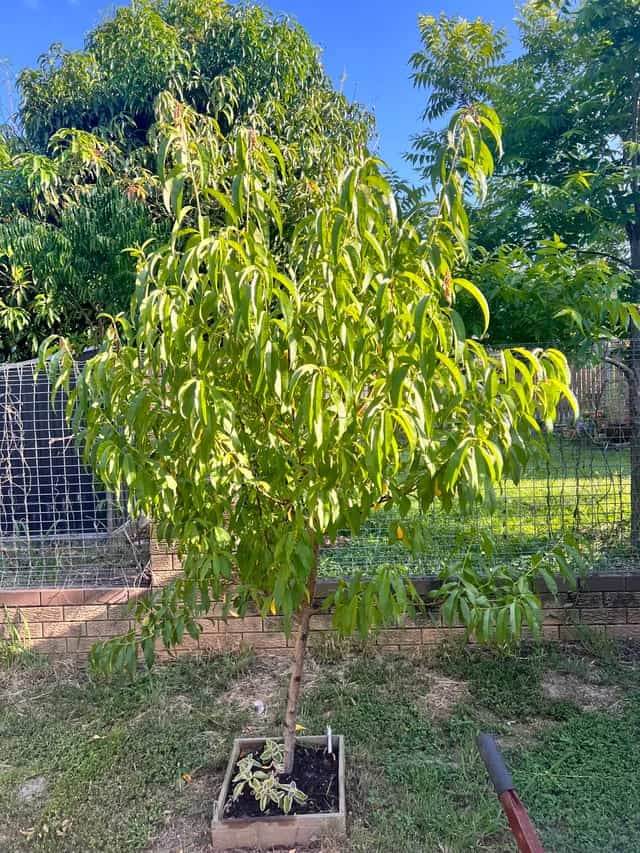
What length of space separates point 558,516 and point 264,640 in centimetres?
190

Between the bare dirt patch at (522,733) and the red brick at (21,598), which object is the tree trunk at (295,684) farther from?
the red brick at (21,598)

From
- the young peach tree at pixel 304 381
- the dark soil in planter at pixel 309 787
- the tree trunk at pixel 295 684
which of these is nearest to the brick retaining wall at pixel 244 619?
the dark soil in planter at pixel 309 787

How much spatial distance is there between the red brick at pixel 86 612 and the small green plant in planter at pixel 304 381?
1.88 m

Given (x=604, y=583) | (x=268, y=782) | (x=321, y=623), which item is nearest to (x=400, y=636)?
(x=321, y=623)

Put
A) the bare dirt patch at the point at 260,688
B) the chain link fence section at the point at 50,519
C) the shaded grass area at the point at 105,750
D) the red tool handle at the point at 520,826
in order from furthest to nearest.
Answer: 1. the chain link fence section at the point at 50,519
2. the bare dirt patch at the point at 260,688
3. the shaded grass area at the point at 105,750
4. the red tool handle at the point at 520,826

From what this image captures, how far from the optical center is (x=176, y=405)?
1738 mm

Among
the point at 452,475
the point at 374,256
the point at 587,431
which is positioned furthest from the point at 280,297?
the point at 587,431

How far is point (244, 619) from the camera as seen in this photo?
3525 millimetres

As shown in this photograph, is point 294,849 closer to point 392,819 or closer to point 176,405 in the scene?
point 392,819

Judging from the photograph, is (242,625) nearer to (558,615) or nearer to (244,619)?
(244,619)

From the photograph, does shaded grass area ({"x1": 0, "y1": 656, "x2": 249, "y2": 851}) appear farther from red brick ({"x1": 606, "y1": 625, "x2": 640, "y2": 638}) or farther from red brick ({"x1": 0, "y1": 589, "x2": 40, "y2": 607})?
red brick ({"x1": 606, "y1": 625, "x2": 640, "y2": 638})

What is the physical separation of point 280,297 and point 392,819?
1957 millimetres

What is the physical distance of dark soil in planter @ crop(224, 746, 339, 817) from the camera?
7.22 feet

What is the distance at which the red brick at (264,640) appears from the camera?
354cm
